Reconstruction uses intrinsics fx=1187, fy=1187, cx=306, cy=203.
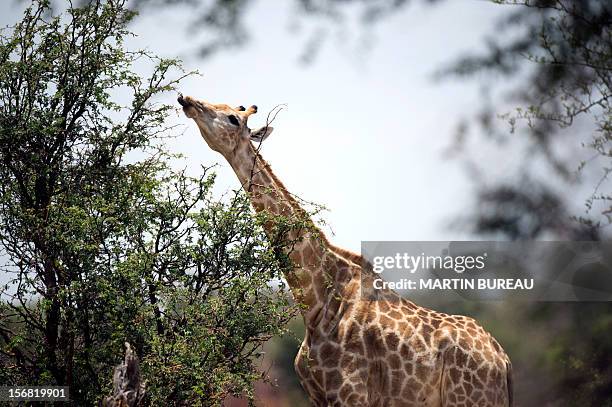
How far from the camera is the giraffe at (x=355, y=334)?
356 inches

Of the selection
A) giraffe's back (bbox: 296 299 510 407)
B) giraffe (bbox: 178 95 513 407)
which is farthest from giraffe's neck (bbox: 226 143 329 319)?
giraffe's back (bbox: 296 299 510 407)

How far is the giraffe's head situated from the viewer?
30.5 feet

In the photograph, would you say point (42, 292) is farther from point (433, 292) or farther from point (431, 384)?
point (433, 292)

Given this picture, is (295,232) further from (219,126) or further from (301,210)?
(219,126)

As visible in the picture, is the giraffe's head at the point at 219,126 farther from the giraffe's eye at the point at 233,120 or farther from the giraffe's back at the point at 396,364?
the giraffe's back at the point at 396,364

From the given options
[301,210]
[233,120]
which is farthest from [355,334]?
[233,120]

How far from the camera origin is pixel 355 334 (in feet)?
29.8

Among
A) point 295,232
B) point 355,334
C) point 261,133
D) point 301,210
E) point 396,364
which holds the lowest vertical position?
point 396,364

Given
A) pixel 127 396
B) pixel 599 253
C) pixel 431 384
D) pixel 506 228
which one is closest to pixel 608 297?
pixel 599 253

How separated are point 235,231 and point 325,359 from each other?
1.19 meters

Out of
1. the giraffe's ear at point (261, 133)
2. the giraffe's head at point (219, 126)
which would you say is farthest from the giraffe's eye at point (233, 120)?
the giraffe's ear at point (261, 133)

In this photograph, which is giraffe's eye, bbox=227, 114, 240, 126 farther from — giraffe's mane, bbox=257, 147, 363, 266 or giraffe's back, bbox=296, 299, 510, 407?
giraffe's back, bbox=296, 299, 510, 407

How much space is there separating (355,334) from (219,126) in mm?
1940

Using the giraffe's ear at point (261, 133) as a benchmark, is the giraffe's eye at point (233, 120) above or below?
above
